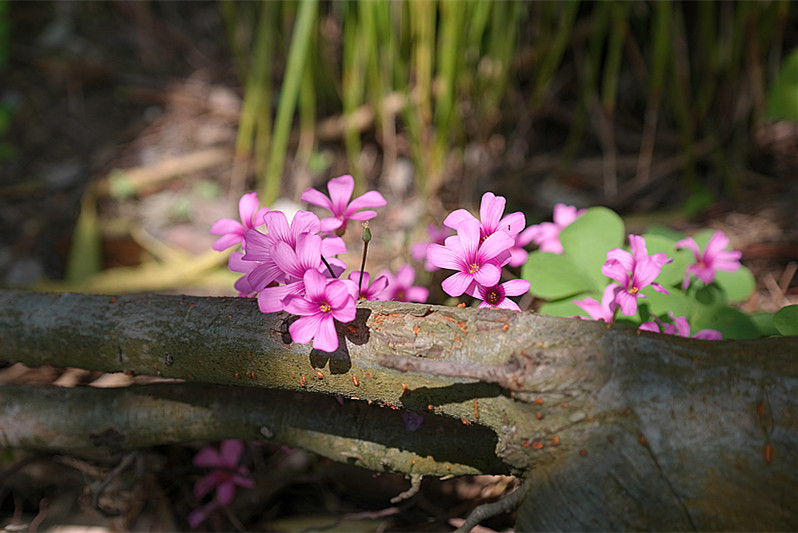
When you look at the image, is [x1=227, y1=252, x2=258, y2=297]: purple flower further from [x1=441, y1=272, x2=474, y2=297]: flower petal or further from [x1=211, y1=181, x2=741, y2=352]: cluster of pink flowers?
[x1=441, y1=272, x2=474, y2=297]: flower petal

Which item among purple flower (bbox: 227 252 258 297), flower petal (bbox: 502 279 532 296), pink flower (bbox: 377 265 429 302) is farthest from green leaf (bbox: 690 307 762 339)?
purple flower (bbox: 227 252 258 297)

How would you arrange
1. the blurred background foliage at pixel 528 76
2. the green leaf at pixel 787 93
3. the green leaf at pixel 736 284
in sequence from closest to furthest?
the green leaf at pixel 736 284, the green leaf at pixel 787 93, the blurred background foliage at pixel 528 76

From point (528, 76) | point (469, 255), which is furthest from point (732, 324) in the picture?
point (528, 76)

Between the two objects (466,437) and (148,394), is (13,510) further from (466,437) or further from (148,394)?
(466,437)

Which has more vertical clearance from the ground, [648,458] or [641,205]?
[648,458]

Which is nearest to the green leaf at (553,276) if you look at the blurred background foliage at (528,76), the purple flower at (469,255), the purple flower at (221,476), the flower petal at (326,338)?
the purple flower at (469,255)

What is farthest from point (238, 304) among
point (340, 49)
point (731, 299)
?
point (340, 49)

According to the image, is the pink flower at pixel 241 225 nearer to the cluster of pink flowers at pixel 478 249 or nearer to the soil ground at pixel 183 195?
the cluster of pink flowers at pixel 478 249
